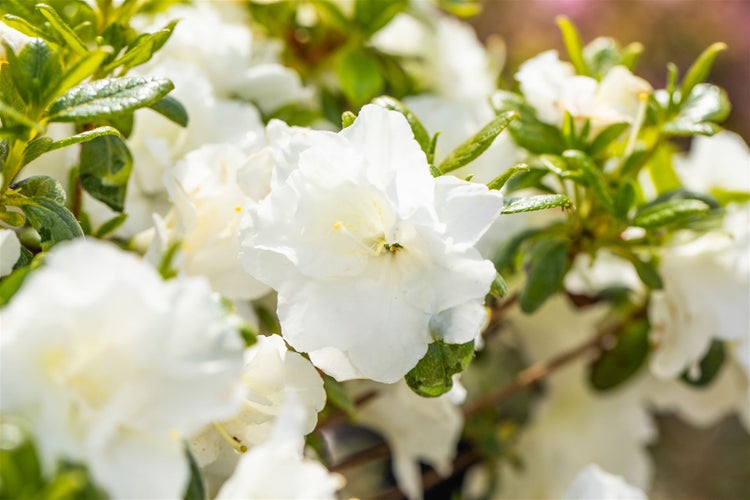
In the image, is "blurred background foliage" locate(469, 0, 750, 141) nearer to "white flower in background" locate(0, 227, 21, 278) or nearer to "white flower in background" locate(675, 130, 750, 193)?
"white flower in background" locate(675, 130, 750, 193)

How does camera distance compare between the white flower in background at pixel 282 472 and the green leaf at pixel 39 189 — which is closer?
the white flower in background at pixel 282 472

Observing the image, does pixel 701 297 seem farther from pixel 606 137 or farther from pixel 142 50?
pixel 142 50

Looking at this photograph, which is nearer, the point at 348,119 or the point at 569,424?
the point at 348,119

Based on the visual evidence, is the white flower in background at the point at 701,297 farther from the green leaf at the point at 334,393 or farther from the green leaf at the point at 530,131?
the green leaf at the point at 334,393

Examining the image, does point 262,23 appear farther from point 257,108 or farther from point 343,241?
point 343,241

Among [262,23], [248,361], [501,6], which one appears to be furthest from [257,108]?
[501,6]

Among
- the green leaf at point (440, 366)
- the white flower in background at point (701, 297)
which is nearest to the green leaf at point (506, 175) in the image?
the green leaf at point (440, 366)

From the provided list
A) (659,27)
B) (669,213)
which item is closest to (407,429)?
(669,213)
